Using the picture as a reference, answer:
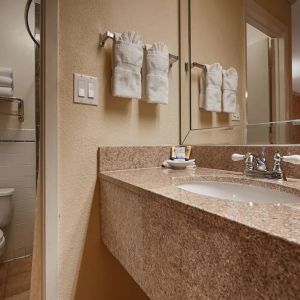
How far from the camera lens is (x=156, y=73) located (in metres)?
1.02

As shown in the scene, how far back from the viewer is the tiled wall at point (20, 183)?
1771mm

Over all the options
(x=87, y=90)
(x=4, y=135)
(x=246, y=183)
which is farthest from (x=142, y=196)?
(x=4, y=135)

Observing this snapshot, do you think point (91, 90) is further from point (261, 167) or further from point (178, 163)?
point (261, 167)

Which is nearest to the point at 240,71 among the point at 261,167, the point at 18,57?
the point at 261,167

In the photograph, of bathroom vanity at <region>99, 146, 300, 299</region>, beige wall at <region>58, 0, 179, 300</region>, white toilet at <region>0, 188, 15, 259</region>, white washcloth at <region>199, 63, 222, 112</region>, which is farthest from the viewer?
white toilet at <region>0, 188, 15, 259</region>

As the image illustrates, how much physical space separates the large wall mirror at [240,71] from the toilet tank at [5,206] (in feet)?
4.43

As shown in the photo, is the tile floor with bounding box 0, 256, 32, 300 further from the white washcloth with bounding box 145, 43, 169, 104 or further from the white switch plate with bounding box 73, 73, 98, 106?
the white washcloth with bounding box 145, 43, 169, 104

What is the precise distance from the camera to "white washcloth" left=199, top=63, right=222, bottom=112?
1.10 meters

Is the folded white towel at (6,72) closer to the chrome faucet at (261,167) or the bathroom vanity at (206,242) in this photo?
the bathroom vanity at (206,242)

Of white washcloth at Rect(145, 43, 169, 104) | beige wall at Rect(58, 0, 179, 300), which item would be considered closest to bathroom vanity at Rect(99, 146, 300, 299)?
beige wall at Rect(58, 0, 179, 300)

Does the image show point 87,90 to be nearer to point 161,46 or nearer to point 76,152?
point 76,152

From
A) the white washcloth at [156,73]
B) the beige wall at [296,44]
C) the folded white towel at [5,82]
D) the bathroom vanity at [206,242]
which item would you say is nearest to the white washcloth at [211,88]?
the white washcloth at [156,73]

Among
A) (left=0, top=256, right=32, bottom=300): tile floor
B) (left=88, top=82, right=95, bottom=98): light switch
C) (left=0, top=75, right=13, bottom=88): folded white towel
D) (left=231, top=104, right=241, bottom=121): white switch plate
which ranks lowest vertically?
(left=0, top=256, right=32, bottom=300): tile floor

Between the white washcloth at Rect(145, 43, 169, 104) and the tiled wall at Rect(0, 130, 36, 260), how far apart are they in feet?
4.27
